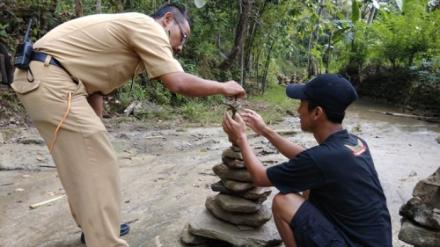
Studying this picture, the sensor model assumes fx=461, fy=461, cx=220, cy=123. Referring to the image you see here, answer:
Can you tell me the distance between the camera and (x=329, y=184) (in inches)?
94.1

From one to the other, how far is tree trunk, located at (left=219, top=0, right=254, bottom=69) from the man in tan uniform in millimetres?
8646

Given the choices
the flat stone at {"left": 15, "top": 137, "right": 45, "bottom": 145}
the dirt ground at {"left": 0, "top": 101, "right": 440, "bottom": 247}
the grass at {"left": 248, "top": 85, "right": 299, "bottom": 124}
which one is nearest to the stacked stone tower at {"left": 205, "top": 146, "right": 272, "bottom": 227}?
the dirt ground at {"left": 0, "top": 101, "right": 440, "bottom": 247}

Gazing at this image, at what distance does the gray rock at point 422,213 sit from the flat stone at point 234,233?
868 millimetres

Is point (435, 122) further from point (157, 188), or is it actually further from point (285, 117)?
point (157, 188)

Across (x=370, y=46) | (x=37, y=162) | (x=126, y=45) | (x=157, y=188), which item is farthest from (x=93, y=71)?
(x=370, y=46)

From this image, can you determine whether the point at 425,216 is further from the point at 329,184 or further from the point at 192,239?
the point at 192,239

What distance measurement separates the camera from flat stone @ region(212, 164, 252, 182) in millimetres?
3109

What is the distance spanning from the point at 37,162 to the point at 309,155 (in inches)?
153

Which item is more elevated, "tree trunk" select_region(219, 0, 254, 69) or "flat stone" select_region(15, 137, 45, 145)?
"tree trunk" select_region(219, 0, 254, 69)

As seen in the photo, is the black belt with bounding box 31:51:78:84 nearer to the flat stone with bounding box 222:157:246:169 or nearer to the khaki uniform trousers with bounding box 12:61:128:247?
the khaki uniform trousers with bounding box 12:61:128:247

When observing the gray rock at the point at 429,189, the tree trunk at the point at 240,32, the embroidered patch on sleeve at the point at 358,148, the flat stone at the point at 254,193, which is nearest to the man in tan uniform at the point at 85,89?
the embroidered patch on sleeve at the point at 358,148

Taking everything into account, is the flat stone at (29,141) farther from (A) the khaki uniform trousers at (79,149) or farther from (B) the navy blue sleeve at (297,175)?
(B) the navy blue sleeve at (297,175)

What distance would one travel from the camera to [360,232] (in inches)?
93.8

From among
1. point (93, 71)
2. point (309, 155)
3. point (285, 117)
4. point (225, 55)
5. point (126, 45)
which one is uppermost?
point (126, 45)
